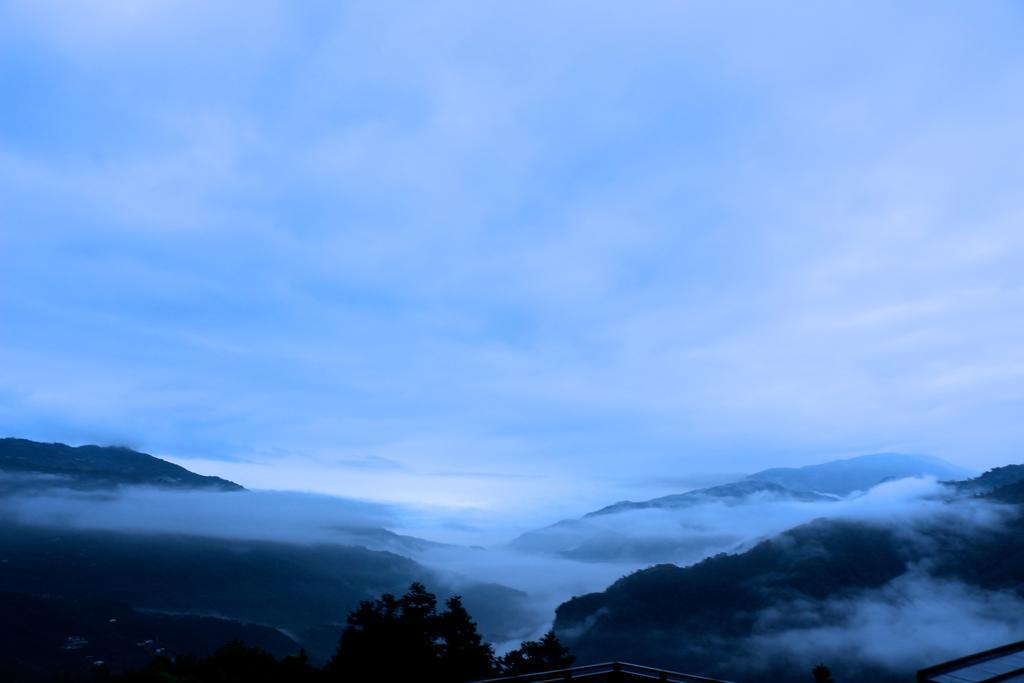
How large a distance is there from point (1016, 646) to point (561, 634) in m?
136

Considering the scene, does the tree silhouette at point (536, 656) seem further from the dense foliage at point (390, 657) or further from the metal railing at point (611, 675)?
the metal railing at point (611, 675)

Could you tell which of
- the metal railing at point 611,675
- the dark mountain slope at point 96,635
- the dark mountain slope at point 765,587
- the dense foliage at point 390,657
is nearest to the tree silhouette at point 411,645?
the dense foliage at point 390,657

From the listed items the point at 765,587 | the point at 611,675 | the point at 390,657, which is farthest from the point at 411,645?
the point at 765,587

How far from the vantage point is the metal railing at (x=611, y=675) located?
12.0 meters

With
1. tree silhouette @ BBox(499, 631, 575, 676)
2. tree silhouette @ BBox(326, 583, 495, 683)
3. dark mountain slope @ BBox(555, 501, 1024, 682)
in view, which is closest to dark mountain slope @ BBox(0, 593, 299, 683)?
dark mountain slope @ BBox(555, 501, 1024, 682)

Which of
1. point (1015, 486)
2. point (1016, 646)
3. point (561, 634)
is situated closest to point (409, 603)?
point (1016, 646)

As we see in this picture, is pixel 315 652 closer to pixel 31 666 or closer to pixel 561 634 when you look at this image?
pixel 31 666

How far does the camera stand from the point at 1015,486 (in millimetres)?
170125

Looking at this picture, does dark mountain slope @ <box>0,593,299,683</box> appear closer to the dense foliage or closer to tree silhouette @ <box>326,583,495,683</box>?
the dense foliage

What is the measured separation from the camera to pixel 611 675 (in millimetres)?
12500

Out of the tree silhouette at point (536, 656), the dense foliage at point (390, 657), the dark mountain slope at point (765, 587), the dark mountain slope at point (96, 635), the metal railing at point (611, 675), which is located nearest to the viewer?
the metal railing at point (611, 675)

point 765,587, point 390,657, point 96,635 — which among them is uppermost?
point 390,657

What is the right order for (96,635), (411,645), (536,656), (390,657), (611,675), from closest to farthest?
(611,675) → (390,657) → (411,645) → (536,656) → (96,635)

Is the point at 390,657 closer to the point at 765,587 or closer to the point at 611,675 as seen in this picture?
the point at 611,675
